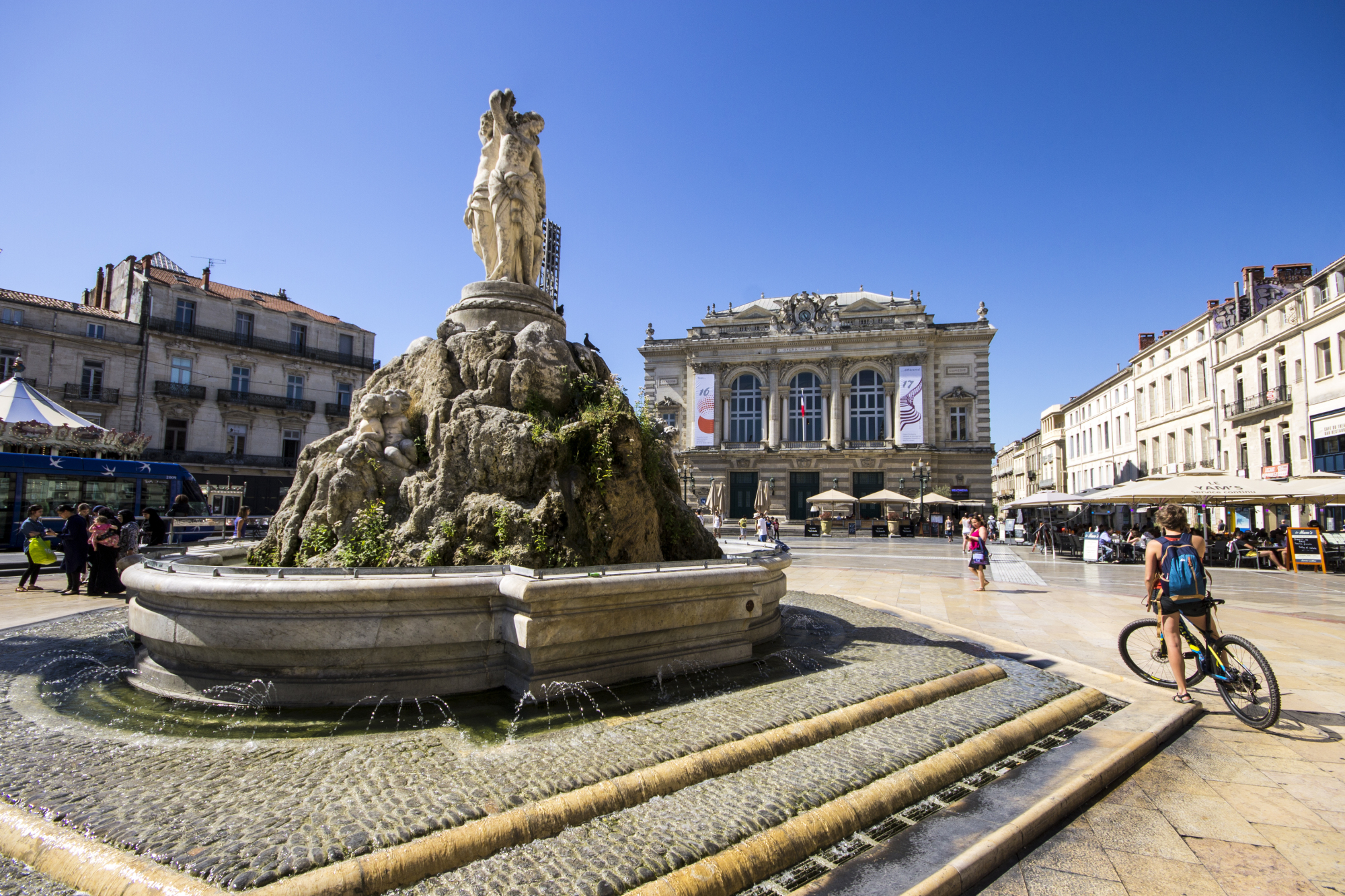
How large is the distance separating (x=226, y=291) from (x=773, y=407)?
35.2 metres

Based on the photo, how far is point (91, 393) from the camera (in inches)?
1249

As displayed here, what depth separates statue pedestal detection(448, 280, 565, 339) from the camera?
27.3ft

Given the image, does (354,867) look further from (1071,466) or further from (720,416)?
(1071,466)

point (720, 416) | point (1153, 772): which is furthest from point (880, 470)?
point (1153, 772)

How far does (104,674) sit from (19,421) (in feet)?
57.3

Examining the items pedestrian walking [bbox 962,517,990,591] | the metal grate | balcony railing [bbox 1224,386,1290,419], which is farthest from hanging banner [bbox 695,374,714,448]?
the metal grate

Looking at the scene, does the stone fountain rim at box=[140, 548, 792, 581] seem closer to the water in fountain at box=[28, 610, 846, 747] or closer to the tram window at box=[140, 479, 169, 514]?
the water in fountain at box=[28, 610, 846, 747]

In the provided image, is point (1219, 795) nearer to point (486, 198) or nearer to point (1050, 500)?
point (486, 198)

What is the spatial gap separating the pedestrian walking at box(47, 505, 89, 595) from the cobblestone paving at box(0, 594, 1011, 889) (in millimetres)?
7576

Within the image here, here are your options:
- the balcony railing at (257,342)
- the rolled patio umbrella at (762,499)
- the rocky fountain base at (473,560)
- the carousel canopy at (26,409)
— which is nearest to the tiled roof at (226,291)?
the balcony railing at (257,342)

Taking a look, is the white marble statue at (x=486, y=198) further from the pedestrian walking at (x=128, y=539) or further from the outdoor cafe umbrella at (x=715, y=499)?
the outdoor cafe umbrella at (x=715, y=499)

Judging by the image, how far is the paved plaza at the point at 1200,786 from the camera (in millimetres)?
2852

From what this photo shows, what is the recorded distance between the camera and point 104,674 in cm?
532

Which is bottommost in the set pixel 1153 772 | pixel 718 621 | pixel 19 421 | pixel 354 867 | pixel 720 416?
pixel 1153 772
